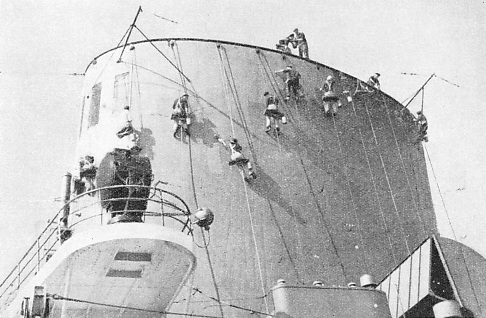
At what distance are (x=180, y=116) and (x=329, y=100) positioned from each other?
334cm

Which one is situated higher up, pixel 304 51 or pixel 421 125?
pixel 304 51

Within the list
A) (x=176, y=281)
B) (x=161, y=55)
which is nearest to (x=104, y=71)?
(x=161, y=55)

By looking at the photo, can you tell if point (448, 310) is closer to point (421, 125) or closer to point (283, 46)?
point (421, 125)

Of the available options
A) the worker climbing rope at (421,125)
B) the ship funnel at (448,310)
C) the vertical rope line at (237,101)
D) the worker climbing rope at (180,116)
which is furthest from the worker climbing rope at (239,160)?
the worker climbing rope at (421,125)

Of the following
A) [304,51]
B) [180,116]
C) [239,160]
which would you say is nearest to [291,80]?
[304,51]

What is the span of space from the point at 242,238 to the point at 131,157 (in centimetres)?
351

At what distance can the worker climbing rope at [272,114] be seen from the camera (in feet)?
43.8

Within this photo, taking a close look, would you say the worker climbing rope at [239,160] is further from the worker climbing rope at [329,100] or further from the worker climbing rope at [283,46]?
the worker climbing rope at [283,46]

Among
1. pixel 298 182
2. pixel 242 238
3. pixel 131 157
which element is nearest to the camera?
pixel 131 157

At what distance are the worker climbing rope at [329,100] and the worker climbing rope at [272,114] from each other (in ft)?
3.71

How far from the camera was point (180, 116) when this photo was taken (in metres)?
12.9

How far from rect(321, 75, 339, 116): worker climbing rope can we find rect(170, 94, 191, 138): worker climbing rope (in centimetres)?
312

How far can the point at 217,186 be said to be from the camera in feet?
41.4

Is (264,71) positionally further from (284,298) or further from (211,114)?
(284,298)
